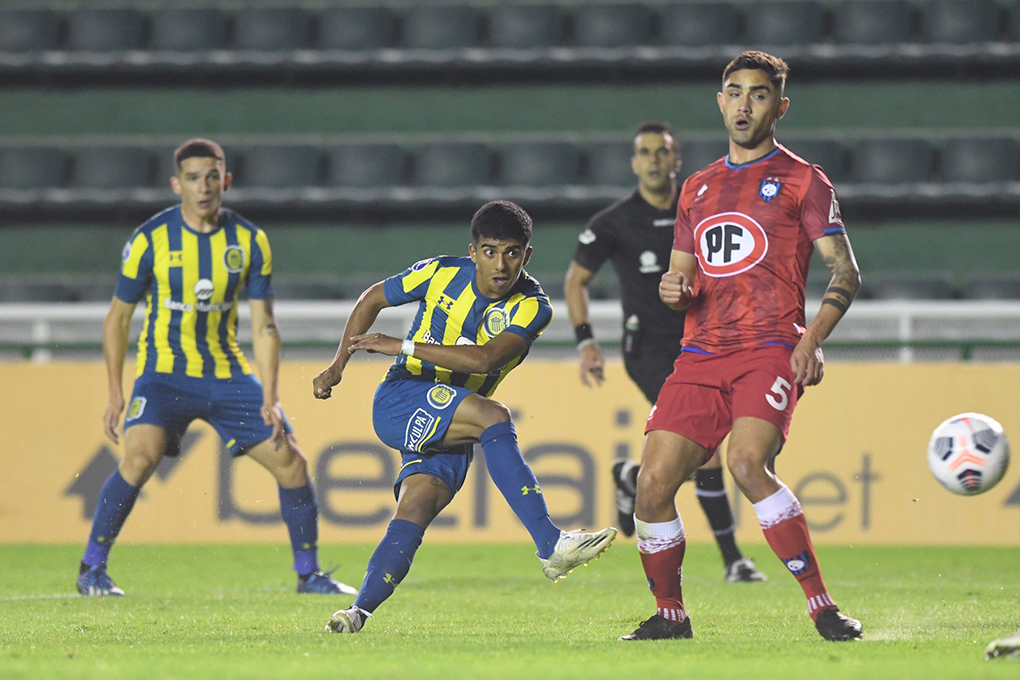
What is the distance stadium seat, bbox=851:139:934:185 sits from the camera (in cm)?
1388

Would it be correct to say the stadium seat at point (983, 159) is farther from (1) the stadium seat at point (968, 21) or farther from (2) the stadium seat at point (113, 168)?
(2) the stadium seat at point (113, 168)

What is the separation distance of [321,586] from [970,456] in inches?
123

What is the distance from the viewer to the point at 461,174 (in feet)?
45.9

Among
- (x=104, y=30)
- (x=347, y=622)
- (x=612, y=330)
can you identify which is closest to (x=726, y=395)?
(x=347, y=622)

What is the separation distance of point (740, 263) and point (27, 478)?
639 centimetres

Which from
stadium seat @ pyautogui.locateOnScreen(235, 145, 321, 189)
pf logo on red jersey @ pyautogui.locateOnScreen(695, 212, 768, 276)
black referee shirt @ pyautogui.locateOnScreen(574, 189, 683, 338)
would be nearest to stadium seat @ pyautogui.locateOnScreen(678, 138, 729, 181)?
stadium seat @ pyautogui.locateOnScreen(235, 145, 321, 189)

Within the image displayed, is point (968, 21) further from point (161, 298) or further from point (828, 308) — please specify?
point (828, 308)

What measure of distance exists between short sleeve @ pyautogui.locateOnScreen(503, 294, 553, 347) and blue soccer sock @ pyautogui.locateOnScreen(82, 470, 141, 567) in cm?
251

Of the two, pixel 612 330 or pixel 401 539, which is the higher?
pixel 612 330

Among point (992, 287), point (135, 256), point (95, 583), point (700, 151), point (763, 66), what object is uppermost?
point (700, 151)

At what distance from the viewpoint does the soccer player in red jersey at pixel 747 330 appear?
456 centimetres

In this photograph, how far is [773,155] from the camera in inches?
190

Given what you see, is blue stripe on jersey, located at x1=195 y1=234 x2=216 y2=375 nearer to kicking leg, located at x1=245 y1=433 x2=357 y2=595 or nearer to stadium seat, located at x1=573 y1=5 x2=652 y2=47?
kicking leg, located at x1=245 y1=433 x2=357 y2=595

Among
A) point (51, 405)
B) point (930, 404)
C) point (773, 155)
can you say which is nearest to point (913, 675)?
point (773, 155)
